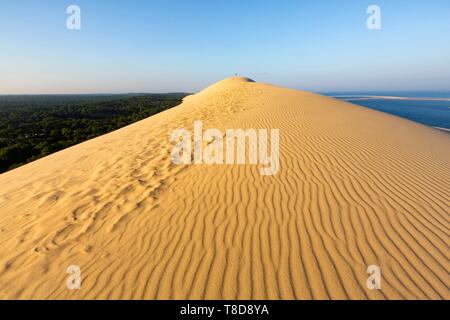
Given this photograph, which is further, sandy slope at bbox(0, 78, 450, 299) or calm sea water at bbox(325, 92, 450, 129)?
calm sea water at bbox(325, 92, 450, 129)

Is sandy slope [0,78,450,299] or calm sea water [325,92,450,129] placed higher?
calm sea water [325,92,450,129]

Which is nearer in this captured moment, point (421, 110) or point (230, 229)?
point (230, 229)

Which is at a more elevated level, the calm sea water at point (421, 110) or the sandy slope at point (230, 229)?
the calm sea water at point (421, 110)

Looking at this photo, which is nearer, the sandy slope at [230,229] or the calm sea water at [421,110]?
the sandy slope at [230,229]

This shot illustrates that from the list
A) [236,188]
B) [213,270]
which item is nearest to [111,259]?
[213,270]

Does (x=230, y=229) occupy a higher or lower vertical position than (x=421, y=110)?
lower
